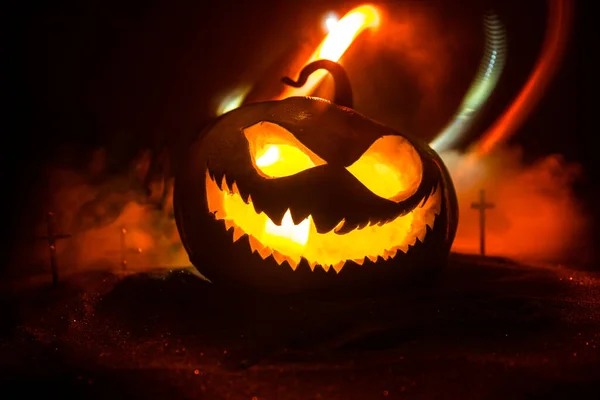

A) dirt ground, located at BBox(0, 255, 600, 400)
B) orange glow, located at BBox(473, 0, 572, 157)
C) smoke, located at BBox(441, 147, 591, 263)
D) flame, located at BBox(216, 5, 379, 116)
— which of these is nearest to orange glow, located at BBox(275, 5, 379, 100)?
flame, located at BBox(216, 5, 379, 116)

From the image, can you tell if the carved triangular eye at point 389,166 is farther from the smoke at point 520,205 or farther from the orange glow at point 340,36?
the smoke at point 520,205

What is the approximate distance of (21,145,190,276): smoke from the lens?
15.9ft

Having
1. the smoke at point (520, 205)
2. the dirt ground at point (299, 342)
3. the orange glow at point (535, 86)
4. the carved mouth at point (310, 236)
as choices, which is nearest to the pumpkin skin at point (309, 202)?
the carved mouth at point (310, 236)

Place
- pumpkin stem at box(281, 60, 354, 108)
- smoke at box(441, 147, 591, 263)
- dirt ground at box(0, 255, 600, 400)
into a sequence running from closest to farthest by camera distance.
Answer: dirt ground at box(0, 255, 600, 400)
pumpkin stem at box(281, 60, 354, 108)
smoke at box(441, 147, 591, 263)

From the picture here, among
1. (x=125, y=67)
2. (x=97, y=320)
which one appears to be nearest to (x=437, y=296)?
(x=97, y=320)

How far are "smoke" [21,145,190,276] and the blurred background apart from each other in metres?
0.01

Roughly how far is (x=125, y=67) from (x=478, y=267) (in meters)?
3.67

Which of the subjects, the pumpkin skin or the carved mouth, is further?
the carved mouth

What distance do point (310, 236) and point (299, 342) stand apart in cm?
77

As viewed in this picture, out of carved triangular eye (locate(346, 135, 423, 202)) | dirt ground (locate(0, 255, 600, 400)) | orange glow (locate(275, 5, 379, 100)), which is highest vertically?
orange glow (locate(275, 5, 379, 100))

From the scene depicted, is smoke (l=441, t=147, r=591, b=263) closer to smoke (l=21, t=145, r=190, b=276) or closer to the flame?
the flame

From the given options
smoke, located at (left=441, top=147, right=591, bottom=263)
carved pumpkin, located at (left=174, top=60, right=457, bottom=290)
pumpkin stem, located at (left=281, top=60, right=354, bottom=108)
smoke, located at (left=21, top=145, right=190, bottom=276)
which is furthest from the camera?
smoke, located at (left=441, top=147, right=591, bottom=263)

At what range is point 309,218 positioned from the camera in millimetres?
3131

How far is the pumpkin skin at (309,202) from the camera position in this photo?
9.79ft
